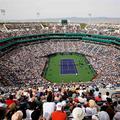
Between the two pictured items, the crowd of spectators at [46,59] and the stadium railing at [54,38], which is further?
the stadium railing at [54,38]

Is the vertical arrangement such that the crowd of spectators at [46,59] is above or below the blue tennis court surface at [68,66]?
above

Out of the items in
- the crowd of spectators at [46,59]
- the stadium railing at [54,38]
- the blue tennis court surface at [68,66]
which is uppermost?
the stadium railing at [54,38]

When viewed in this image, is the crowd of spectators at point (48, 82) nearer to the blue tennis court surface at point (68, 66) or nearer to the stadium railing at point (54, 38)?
the stadium railing at point (54, 38)

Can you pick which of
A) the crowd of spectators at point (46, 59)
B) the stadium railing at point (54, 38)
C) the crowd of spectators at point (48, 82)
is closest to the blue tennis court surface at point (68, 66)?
the crowd of spectators at point (46, 59)

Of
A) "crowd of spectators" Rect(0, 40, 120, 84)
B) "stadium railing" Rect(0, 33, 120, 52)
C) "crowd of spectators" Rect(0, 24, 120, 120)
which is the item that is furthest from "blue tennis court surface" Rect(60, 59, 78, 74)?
"stadium railing" Rect(0, 33, 120, 52)

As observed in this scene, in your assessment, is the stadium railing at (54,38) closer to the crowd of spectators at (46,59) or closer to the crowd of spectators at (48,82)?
the crowd of spectators at (48,82)

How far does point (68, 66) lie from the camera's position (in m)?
61.5

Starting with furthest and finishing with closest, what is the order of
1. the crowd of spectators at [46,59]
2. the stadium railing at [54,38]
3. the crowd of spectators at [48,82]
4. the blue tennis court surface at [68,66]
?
the stadium railing at [54,38]
the blue tennis court surface at [68,66]
the crowd of spectators at [46,59]
the crowd of spectators at [48,82]

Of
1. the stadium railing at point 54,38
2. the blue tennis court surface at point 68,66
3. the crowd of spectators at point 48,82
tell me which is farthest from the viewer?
the stadium railing at point 54,38

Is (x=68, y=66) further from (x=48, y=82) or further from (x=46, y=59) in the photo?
(x=48, y=82)

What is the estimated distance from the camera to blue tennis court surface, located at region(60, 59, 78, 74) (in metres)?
56.4

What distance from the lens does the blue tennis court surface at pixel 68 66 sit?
2220 inches

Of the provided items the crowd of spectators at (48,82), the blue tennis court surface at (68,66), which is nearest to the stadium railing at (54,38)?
the crowd of spectators at (48,82)

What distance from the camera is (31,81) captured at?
1743 inches
